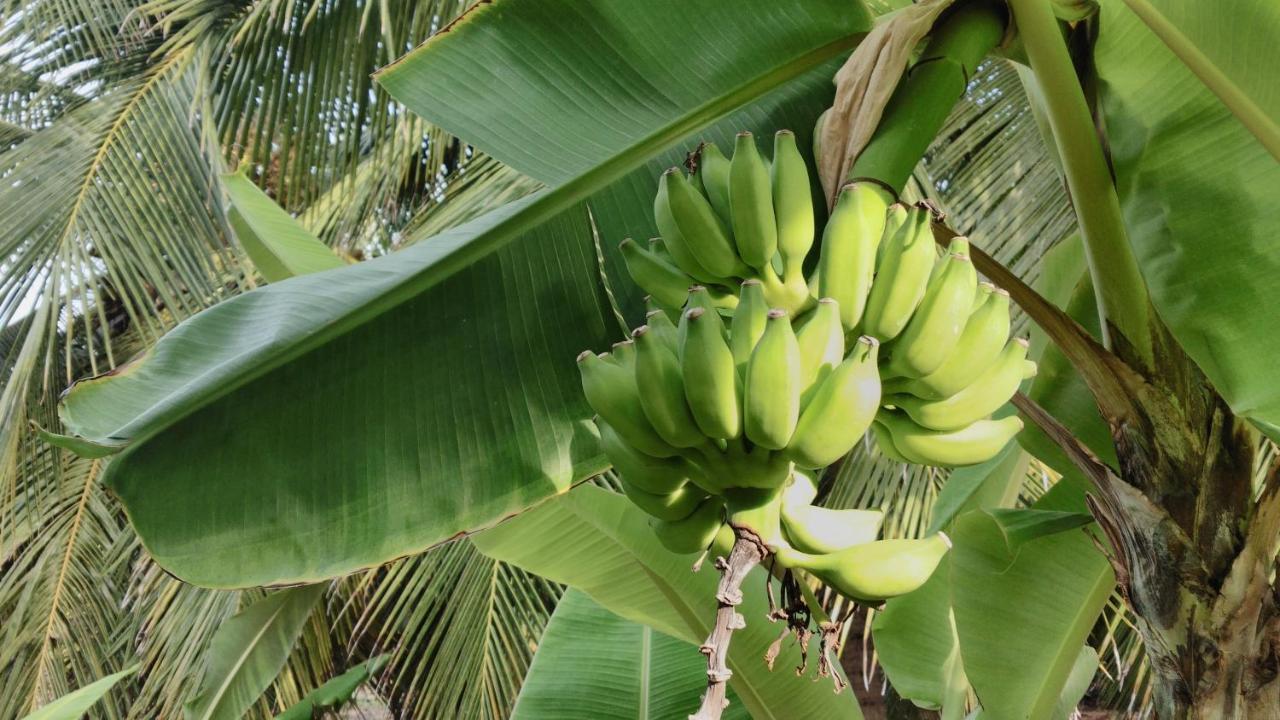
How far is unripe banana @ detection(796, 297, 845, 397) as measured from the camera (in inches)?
20.4

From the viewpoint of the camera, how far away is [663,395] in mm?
518

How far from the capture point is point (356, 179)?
3254 millimetres

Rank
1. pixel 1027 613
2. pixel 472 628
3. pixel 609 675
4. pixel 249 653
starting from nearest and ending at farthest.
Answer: pixel 1027 613, pixel 609 675, pixel 249 653, pixel 472 628

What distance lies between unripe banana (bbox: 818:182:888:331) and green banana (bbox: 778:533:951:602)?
0.45ft

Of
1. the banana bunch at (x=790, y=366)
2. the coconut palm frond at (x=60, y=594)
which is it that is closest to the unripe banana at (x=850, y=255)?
the banana bunch at (x=790, y=366)

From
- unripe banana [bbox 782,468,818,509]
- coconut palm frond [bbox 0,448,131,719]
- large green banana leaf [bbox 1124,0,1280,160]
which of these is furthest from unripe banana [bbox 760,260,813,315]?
coconut palm frond [bbox 0,448,131,719]

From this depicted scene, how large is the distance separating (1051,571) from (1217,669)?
0.21 metres

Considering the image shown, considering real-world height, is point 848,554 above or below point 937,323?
below

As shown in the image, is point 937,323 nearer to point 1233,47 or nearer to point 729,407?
point 729,407

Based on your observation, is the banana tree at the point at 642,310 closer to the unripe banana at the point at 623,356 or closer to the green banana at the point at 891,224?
the green banana at the point at 891,224

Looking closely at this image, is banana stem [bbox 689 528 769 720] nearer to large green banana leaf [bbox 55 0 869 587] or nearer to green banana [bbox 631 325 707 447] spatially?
green banana [bbox 631 325 707 447]

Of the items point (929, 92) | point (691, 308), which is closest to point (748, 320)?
point (691, 308)

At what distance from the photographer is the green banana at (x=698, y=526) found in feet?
1.87

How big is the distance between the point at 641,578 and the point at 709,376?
565mm
